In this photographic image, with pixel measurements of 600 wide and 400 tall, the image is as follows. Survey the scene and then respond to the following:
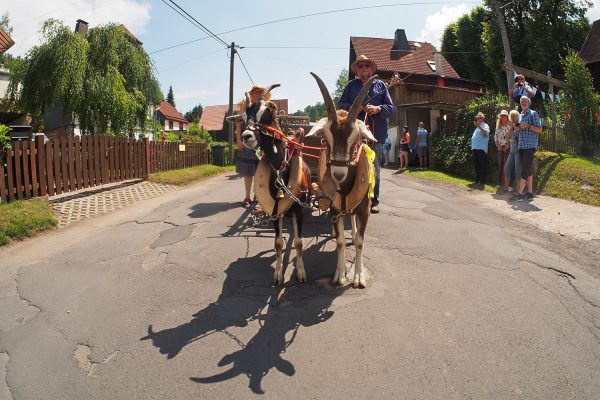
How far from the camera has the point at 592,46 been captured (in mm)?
27469

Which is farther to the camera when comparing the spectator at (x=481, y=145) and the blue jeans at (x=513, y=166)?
the spectator at (x=481, y=145)

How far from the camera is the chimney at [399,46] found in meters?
38.6

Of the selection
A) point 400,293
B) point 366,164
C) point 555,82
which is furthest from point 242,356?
point 555,82

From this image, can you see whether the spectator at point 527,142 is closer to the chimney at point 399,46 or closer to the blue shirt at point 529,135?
the blue shirt at point 529,135

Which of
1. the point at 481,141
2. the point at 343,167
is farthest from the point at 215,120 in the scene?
the point at 343,167

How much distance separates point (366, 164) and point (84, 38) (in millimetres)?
17457

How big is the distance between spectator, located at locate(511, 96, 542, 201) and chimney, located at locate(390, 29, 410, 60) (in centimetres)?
3211

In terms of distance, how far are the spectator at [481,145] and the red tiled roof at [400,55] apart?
85.5ft

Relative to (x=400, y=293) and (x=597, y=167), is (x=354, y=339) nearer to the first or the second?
(x=400, y=293)

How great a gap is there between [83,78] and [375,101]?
14751mm

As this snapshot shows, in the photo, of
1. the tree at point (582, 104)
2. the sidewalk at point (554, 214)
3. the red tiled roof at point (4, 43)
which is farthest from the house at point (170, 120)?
the sidewalk at point (554, 214)

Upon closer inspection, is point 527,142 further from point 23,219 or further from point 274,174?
point 23,219

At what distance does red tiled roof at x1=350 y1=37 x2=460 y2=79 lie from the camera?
1457 inches

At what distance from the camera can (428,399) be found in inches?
114
